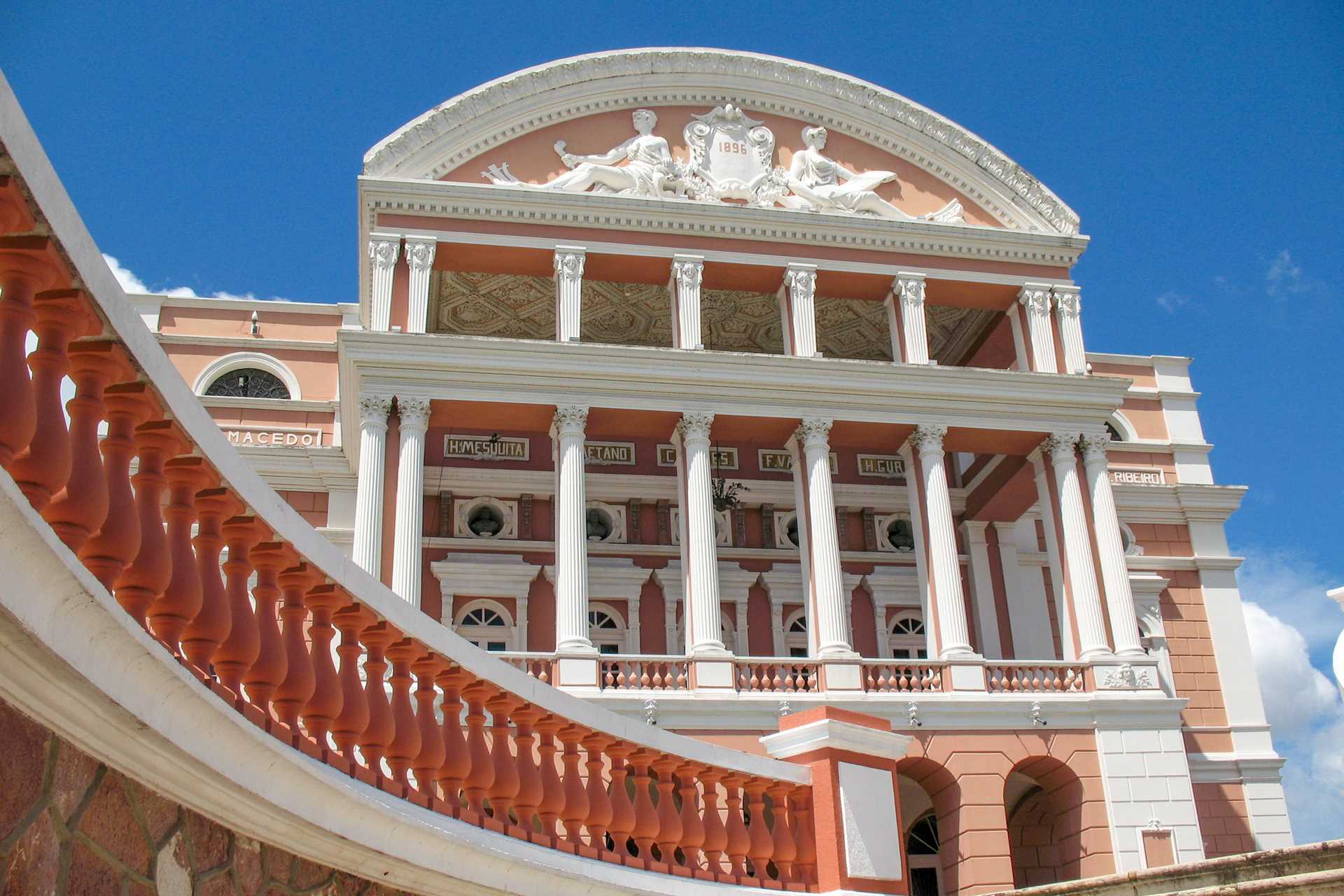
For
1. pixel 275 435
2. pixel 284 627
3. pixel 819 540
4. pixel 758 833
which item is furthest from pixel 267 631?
pixel 275 435

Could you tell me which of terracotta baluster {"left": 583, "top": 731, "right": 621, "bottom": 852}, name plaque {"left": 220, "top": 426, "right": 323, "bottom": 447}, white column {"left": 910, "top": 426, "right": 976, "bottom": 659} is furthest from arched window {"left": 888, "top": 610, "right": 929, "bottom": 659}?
terracotta baluster {"left": 583, "top": 731, "right": 621, "bottom": 852}

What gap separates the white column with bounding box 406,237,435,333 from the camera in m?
21.2

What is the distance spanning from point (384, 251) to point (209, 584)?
18.1 meters

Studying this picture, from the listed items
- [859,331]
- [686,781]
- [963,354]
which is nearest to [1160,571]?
[963,354]

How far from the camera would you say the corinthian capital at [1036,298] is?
23.7m

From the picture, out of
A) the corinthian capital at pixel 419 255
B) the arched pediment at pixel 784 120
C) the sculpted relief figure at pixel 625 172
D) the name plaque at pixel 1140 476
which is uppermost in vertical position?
the arched pediment at pixel 784 120

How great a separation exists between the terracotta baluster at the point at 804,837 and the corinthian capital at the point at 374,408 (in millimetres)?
14070

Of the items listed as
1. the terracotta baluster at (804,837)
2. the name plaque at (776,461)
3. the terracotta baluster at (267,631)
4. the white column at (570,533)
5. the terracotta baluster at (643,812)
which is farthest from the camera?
the name plaque at (776,461)

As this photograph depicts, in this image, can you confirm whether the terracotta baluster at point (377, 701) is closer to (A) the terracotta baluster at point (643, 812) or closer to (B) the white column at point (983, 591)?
(A) the terracotta baluster at point (643, 812)

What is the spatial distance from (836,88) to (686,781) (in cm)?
1948

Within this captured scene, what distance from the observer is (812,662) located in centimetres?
2025

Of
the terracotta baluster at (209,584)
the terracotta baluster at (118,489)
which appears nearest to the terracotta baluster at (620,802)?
the terracotta baluster at (209,584)

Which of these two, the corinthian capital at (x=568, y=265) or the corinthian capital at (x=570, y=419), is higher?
the corinthian capital at (x=568, y=265)

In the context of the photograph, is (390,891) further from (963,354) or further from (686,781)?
(963,354)
